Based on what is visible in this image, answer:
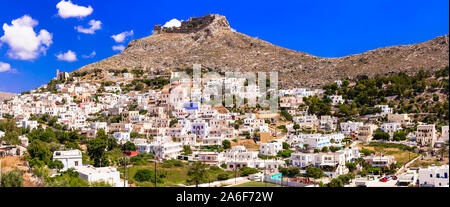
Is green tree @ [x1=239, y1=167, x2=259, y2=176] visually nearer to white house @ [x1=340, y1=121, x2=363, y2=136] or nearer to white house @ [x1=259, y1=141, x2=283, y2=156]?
white house @ [x1=259, y1=141, x2=283, y2=156]

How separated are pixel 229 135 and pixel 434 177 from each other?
8815 millimetres

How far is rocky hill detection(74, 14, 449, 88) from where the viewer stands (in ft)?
82.2

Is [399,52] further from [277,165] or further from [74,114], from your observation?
[74,114]

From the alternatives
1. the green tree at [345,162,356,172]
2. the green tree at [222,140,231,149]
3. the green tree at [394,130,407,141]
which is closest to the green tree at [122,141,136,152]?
the green tree at [222,140,231,149]

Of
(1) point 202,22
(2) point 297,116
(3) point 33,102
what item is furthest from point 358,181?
(1) point 202,22

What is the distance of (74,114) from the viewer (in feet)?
61.1

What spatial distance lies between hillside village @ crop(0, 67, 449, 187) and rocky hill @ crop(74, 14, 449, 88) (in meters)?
2.74

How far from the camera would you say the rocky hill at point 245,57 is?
25067 millimetres

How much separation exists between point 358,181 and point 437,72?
43.2ft

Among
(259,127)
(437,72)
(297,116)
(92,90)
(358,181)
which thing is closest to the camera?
(358,181)

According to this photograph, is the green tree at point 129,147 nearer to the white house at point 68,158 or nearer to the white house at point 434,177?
the white house at point 68,158

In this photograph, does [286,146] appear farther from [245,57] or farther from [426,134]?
[245,57]

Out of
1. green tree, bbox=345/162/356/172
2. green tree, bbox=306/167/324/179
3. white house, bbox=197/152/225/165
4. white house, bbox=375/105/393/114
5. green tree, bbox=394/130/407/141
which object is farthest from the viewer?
white house, bbox=375/105/393/114

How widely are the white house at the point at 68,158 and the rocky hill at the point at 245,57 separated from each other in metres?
17.8
